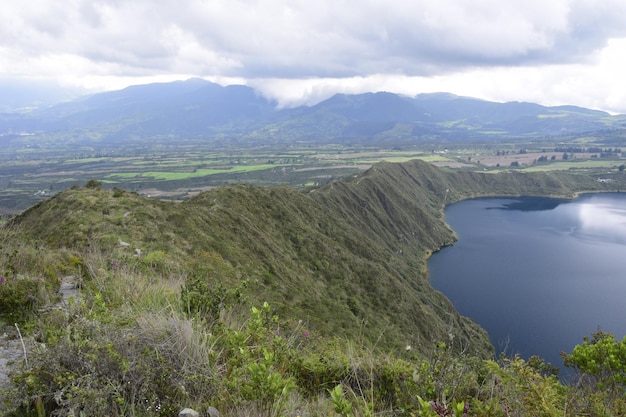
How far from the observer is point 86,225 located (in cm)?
2227

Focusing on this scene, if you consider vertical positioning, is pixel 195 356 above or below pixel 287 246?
above

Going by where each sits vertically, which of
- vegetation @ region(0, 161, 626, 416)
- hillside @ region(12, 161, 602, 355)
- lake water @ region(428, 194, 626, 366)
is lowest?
lake water @ region(428, 194, 626, 366)

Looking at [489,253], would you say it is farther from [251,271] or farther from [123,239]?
[123,239]

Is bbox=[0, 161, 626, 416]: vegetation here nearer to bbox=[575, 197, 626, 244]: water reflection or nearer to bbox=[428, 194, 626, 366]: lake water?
bbox=[428, 194, 626, 366]: lake water

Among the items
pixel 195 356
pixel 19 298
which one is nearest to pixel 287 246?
pixel 19 298

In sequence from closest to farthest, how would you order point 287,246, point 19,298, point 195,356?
point 195,356 → point 19,298 → point 287,246

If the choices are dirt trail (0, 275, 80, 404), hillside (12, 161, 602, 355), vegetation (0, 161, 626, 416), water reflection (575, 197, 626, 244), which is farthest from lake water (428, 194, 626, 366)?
dirt trail (0, 275, 80, 404)

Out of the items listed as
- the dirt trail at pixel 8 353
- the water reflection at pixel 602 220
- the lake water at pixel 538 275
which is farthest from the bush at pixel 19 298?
the water reflection at pixel 602 220

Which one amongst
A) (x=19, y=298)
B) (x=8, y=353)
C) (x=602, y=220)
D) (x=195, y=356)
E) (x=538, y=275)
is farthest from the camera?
(x=602, y=220)

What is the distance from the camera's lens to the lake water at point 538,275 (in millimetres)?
59156

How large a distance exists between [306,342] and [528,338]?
59.9m

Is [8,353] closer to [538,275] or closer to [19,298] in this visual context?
[19,298]

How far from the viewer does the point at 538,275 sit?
81.4 metres

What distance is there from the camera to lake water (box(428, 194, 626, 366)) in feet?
194
